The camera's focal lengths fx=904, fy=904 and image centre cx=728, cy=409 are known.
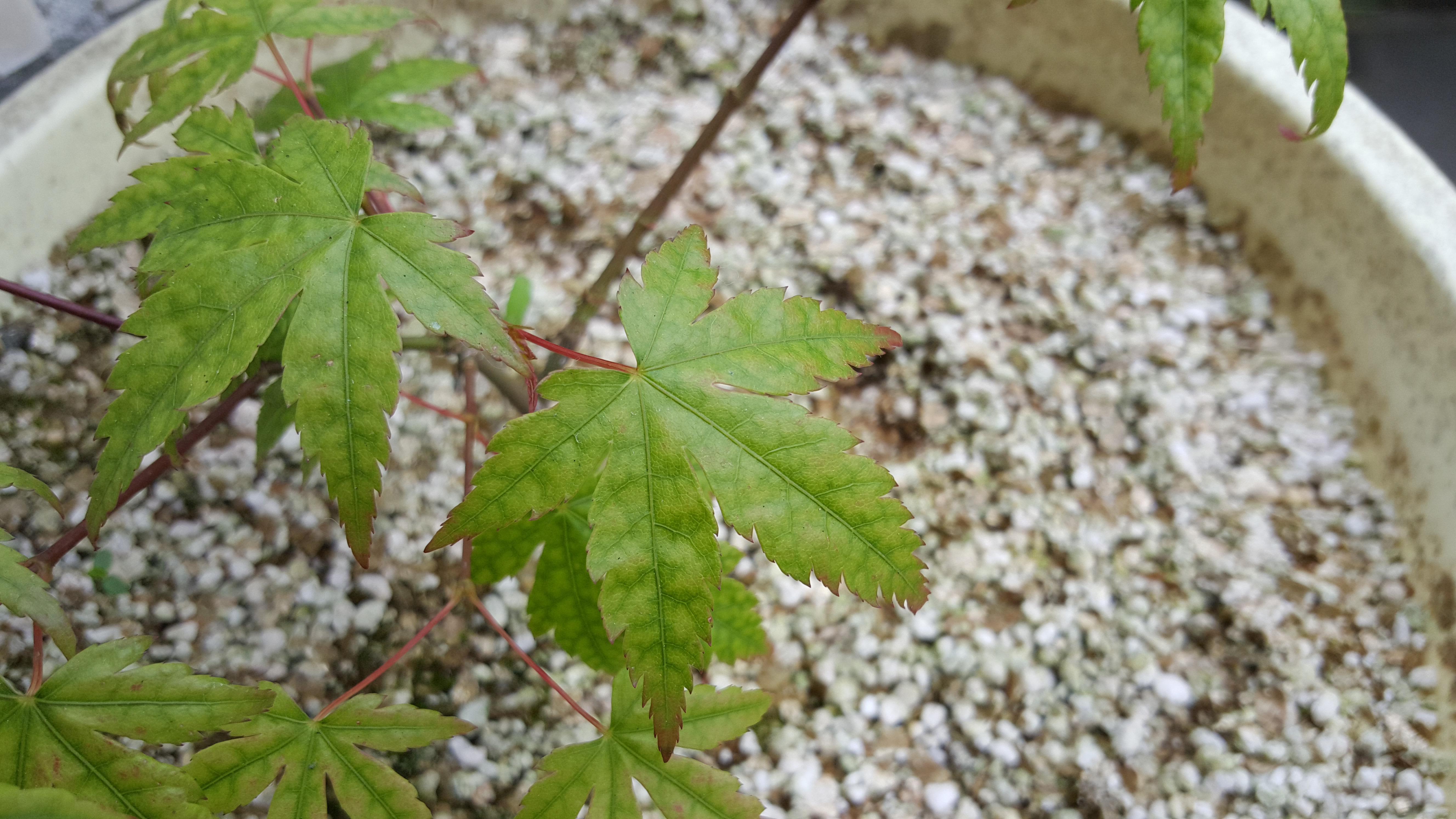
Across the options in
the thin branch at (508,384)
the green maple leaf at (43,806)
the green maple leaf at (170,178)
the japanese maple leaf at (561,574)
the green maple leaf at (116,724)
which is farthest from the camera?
the thin branch at (508,384)

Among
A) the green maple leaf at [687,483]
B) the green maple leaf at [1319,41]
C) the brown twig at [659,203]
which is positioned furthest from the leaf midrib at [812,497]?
the green maple leaf at [1319,41]

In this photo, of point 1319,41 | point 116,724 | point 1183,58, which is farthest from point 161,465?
point 1319,41

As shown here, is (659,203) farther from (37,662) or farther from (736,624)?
(37,662)

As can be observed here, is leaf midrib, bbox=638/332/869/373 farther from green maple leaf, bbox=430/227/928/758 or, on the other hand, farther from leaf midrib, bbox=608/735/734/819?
leaf midrib, bbox=608/735/734/819

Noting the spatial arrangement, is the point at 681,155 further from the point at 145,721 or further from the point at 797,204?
the point at 145,721

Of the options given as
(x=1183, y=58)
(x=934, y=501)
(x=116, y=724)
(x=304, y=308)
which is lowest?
(x=934, y=501)

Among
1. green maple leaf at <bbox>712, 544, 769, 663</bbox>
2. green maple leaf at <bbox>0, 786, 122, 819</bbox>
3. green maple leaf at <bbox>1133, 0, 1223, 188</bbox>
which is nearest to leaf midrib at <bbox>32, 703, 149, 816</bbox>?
green maple leaf at <bbox>0, 786, 122, 819</bbox>

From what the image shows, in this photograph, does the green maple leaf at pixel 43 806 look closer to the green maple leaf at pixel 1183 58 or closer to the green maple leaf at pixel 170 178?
the green maple leaf at pixel 170 178
